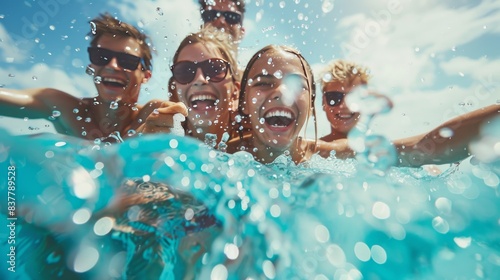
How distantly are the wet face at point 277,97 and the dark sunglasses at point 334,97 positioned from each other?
5.06 feet

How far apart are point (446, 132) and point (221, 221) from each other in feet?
5.38

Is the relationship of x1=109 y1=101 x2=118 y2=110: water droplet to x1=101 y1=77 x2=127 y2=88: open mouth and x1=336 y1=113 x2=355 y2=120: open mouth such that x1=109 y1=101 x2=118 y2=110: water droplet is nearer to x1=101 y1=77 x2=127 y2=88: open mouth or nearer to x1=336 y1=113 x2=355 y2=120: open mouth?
x1=101 y1=77 x2=127 y2=88: open mouth

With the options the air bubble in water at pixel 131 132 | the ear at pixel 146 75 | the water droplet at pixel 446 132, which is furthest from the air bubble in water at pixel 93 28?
the water droplet at pixel 446 132

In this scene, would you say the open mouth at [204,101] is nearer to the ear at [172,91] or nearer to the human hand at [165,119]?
the ear at [172,91]

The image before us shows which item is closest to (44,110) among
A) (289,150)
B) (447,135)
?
(289,150)

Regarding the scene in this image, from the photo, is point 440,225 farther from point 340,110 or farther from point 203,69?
point 340,110

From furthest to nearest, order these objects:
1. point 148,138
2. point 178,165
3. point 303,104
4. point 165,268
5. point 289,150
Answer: point 289,150
point 303,104
point 148,138
point 178,165
point 165,268

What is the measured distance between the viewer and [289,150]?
10.6 feet

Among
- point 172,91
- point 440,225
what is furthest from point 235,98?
point 440,225

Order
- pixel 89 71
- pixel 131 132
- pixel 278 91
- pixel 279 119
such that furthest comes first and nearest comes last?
pixel 89 71, pixel 131 132, pixel 279 119, pixel 278 91

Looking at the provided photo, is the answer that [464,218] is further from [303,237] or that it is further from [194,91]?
[194,91]

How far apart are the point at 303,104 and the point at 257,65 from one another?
518mm

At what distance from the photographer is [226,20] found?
4914 millimetres

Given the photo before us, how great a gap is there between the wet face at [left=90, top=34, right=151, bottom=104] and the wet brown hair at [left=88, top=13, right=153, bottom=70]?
Result: 0.05m
